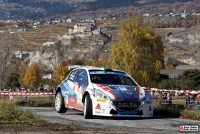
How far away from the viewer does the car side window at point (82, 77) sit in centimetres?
1720

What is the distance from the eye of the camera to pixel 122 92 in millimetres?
16031

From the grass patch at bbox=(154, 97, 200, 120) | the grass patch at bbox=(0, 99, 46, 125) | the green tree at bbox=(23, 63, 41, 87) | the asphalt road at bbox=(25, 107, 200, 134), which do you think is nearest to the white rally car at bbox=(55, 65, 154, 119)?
the asphalt road at bbox=(25, 107, 200, 134)

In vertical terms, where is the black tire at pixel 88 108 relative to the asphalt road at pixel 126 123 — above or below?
above

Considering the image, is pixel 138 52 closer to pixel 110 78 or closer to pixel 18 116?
pixel 110 78

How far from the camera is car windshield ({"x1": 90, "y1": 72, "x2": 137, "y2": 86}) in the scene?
17.1 m

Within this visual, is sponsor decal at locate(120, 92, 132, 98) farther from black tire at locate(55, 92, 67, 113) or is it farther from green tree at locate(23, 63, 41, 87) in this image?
green tree at locate(23, 63, 41, 87)

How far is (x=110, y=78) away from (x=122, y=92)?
142 centimetres

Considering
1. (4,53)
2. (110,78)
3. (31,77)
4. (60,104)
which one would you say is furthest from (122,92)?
(31,77)

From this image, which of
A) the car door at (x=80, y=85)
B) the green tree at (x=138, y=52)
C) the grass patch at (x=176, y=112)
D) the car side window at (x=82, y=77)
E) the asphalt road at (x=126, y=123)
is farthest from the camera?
the green tree at (x=138, y=52)

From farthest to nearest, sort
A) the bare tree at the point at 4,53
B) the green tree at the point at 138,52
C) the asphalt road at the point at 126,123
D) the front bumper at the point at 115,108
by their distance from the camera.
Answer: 1. the green tree at the point at 138,52
2. the bare tree at the point at 4,53
3. the front bumper at the point at 115,108
4. the asphalt road at the point at 126,123

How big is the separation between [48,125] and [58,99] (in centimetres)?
490

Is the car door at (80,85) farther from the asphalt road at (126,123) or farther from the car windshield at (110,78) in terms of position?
the asphalt road at (126,123)

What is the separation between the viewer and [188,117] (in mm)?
17469

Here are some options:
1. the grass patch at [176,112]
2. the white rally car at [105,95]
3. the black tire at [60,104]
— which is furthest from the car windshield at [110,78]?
the grass patch at [176,112]
